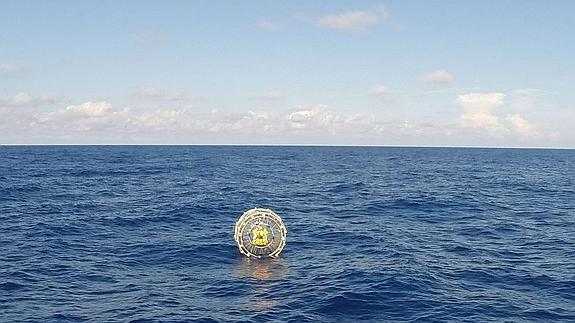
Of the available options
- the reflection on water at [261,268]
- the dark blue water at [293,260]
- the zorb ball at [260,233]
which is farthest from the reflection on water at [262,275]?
the zorb ball at [260,233]

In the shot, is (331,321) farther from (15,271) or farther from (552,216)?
(552,216)

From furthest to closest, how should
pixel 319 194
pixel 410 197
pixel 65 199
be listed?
pixel 319 194 → pixel 410 197 → pixel 65 199

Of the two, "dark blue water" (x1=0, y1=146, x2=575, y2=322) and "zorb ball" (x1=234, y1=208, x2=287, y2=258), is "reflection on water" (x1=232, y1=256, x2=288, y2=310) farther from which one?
"zorb ball" (x1=234, y1=208, x2=287, y2=258)

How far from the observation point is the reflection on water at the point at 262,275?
106 feet

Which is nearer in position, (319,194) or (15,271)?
(15,271)

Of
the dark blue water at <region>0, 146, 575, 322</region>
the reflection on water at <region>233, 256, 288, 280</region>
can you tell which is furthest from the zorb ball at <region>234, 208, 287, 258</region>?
the dark blue water at <region>0, 146, 575, 322</region>

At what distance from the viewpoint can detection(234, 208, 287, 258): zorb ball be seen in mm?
42094

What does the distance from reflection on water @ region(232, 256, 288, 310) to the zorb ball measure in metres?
0.84

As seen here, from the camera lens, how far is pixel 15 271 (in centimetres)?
3806

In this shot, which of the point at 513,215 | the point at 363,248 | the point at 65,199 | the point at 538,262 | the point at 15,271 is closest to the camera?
the point at 15,271

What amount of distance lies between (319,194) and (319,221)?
25.1 m

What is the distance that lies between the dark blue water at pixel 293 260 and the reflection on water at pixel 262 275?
13cm

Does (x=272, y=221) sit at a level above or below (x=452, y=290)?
above

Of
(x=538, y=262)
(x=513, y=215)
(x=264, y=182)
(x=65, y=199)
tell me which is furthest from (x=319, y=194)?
(x=538, y=262)
